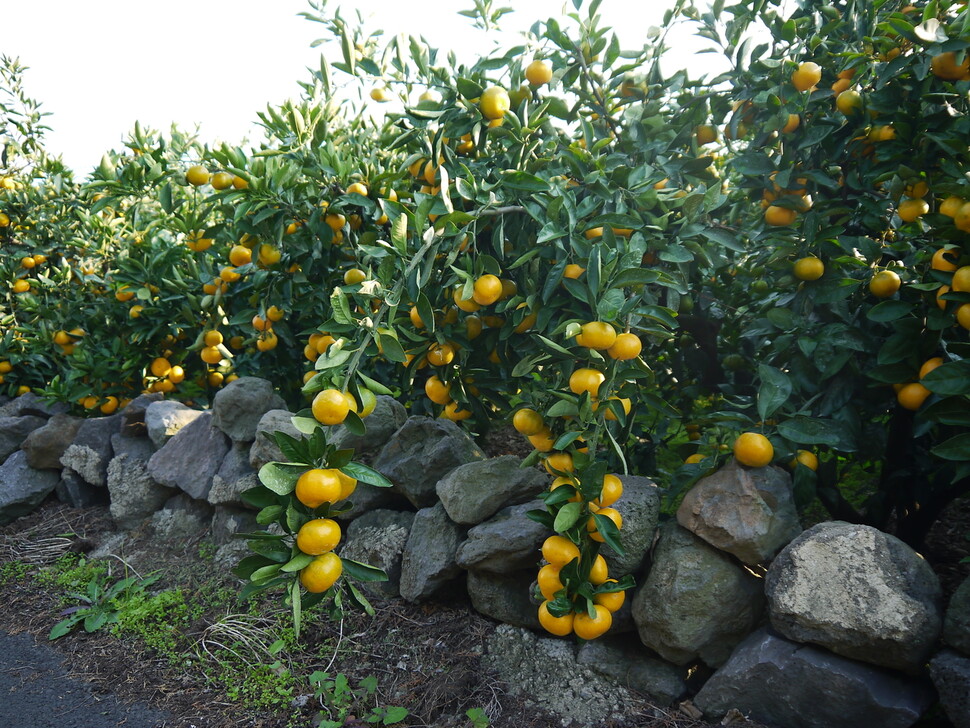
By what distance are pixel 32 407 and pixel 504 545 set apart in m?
3.95

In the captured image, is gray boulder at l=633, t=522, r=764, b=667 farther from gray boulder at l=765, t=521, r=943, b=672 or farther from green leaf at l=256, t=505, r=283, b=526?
green leaf at l=256, t=505, r=283, b=526

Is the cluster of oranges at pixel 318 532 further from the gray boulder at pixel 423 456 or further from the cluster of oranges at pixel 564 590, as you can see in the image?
the gray boulder at pixel 423 456

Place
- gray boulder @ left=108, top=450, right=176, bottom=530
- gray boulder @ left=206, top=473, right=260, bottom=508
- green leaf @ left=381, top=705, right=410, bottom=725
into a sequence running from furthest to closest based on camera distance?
gray boulder @ left=108, top=450, right=176, bottom=530
gray boulder @ left=206, top=473, right=260, bottom=508
green leaf @ left=381, top=705, right=410, bottom=725

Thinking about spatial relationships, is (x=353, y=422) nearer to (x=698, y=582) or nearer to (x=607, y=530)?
(x=607, y=530)

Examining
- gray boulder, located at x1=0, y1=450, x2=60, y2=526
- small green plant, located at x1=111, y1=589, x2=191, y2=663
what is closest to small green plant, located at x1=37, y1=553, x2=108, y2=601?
small green plant, located at x1=111, y1=589, x2=191, y2=663

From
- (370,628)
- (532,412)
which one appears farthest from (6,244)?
(532,412)

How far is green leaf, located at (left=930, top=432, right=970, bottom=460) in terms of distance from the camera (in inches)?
71.4

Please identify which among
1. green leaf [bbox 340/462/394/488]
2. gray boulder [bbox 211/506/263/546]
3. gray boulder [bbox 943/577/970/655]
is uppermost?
green leaf [bbox 340/462/394/488]

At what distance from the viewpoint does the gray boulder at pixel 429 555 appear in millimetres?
2744

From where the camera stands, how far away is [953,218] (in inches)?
77.2

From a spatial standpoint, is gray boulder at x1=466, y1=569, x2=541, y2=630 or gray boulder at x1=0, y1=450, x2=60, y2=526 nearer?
gray boulder at x1=466, y1=569, x2=541, y2=630

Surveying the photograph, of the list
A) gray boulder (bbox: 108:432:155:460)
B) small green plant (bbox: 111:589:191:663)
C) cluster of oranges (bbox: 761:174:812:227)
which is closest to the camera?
cluster of oranges (bbox: 761:174:812:227)

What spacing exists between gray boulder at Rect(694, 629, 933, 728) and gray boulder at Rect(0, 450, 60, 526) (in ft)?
13.4

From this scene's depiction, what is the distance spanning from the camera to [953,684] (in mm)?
1752
